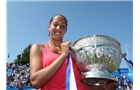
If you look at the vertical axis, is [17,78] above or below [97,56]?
below

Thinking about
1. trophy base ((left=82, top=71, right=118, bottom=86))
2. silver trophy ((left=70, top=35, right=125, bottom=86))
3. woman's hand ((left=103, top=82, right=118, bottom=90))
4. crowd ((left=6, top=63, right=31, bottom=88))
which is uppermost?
silver trophy ((left=70, top=35, right=125, bottom=86))

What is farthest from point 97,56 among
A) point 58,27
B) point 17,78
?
point 17,78

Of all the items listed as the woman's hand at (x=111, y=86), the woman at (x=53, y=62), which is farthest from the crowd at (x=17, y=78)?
the woman's hand at (x=111, y=86)

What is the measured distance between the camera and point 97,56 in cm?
80

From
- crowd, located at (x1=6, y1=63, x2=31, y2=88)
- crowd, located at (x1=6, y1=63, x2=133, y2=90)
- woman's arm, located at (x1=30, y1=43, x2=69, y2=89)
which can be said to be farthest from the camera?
crowd, located at (x1=6, y1=63, x2=31, y2=88)

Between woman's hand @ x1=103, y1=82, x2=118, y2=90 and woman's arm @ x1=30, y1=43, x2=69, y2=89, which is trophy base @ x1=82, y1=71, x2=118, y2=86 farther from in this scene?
woman's arm @ x1=30, y1=43, x2=69, y2=89

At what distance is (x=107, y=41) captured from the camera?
0.82 metres

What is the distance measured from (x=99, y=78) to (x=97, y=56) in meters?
0.09

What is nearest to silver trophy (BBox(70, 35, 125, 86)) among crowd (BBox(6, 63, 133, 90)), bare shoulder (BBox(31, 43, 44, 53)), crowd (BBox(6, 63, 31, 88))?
bare shoulder (BBox(31, 43, 44, 53))

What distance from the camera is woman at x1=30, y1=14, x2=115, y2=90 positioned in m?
0.75

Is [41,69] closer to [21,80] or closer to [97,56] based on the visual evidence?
[97,56]

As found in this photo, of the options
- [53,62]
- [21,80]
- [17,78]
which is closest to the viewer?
[53,62]

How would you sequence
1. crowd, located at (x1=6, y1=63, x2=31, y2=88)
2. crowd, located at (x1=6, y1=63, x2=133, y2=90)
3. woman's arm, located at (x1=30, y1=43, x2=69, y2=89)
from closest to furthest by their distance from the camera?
woman's arm, located at (x1=30, y1=43, x2=69, y2=89)
crowd, located at (x1=6, y1=63, x2=133, y2=90)
crowd, located at (x1=6, y1=63, x2=31, y2=88)
